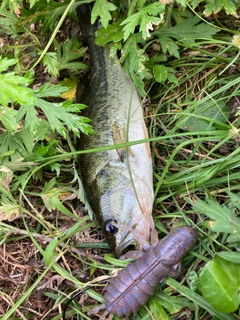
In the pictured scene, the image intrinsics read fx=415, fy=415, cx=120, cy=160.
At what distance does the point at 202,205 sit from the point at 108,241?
2.41 ft

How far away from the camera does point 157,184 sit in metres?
3.01

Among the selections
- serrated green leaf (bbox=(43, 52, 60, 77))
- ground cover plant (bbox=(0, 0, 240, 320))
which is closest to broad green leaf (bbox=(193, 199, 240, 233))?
ground cover plant (bbox=(0, 0, 240, 320))

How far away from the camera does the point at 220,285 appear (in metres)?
2.43

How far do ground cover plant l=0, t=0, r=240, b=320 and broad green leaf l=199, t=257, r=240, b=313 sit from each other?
0.17m

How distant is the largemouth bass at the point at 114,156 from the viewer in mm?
2859

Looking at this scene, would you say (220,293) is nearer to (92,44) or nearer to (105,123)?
(105,123)

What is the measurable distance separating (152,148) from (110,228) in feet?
2.32

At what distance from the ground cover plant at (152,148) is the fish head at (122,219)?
0.13 metres

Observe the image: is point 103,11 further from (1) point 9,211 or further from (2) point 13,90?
(1) point 9,211

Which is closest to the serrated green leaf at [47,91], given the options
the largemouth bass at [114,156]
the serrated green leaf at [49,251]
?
the largemouth bass at [114,156]

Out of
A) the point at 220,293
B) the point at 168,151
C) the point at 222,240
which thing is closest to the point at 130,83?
the point at 168,151

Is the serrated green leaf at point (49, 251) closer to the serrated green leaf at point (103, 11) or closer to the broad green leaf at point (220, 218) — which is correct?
the broad green leaf at point (220, 218)

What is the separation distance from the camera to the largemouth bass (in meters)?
2.86

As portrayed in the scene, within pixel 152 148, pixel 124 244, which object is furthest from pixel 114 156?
pixel 124 244
